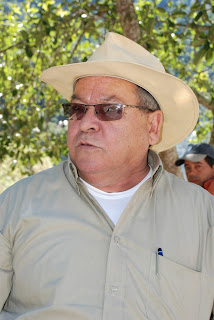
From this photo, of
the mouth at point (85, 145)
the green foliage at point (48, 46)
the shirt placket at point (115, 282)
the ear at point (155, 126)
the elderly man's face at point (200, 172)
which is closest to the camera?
the shirt placket at point (115, 282)

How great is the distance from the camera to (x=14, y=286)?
2137 millimetres

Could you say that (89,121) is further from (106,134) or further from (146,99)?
(146,99)

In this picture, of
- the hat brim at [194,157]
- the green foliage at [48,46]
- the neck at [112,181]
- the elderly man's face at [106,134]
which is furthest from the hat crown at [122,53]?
the hat brim at [194,157]

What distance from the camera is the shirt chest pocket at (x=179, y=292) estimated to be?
210cm

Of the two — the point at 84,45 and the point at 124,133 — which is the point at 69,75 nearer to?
the point at 124,133

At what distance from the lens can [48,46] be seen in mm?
6680

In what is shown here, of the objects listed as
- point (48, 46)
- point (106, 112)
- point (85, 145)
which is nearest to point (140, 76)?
point (106, 112)

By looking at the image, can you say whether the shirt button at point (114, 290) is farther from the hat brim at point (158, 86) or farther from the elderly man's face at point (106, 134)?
the hat brim at point (158, 86)

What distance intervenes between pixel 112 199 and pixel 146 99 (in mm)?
539

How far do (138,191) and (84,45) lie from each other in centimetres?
539

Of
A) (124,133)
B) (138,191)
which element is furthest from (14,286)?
(124,133)

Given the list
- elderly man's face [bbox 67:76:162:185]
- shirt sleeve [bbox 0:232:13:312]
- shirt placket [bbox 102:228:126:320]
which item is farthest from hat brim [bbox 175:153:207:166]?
shirt sleeve [bbox 0:232:13:312]

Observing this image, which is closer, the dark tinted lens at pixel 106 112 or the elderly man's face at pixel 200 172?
the dark tinted lens at pixel 106 112

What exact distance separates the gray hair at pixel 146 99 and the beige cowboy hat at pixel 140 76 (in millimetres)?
22
